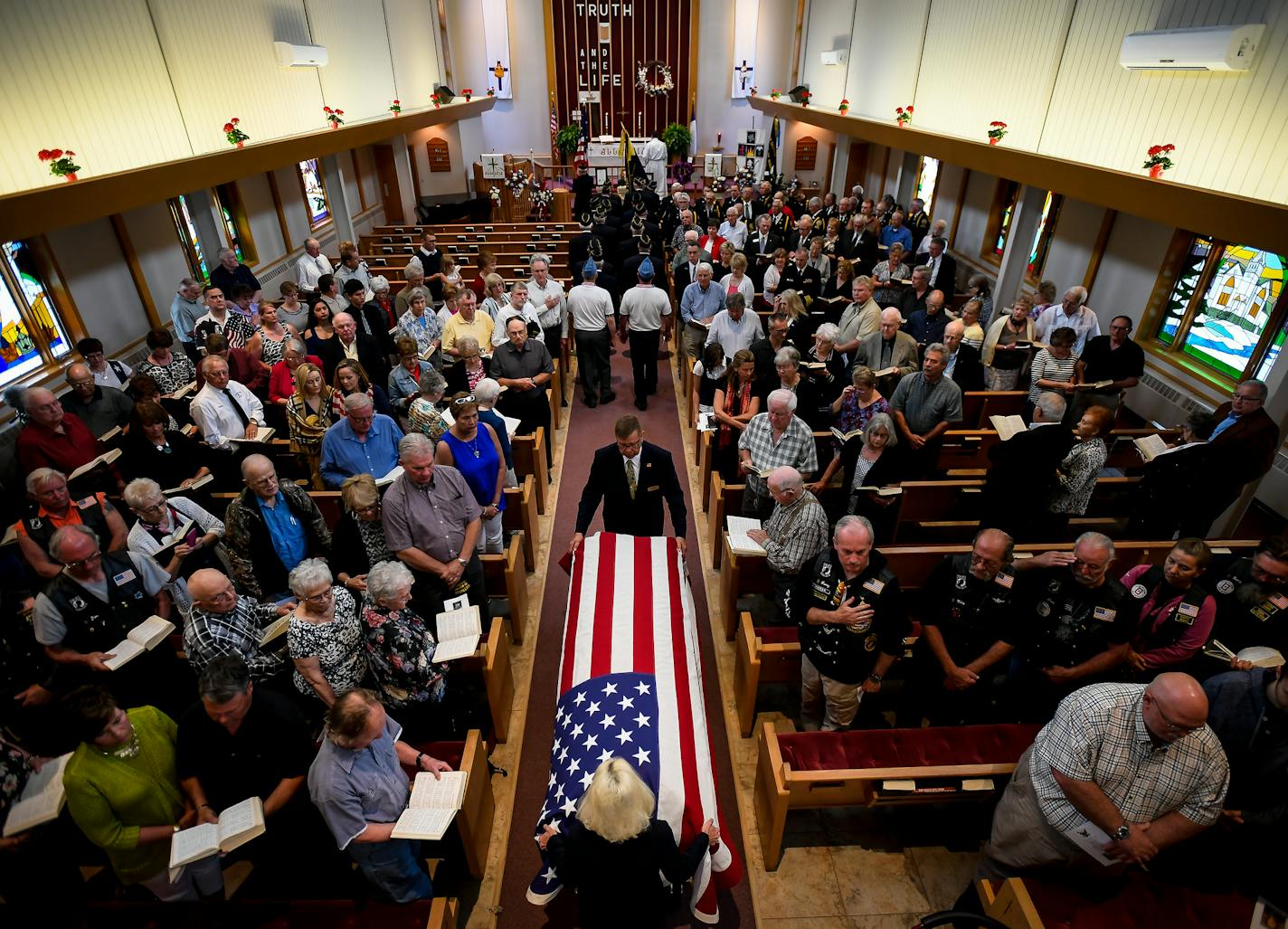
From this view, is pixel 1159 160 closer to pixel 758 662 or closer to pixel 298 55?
pixel 758 662

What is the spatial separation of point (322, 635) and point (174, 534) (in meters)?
1.71

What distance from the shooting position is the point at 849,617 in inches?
145

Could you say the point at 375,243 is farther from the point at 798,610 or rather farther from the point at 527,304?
the point at 798,610

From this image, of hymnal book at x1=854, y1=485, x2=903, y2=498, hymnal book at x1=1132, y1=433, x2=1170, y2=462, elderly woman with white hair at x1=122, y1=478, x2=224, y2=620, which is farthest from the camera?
hymnal book at x1=1132, y1=433, x2=1170, y2=462

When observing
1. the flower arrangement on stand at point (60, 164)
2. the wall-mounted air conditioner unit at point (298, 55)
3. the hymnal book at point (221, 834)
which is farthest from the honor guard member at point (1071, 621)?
the wall-mounted air conditioner unit at point (298, 55)

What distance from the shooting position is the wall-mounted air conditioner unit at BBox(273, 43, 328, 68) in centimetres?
1157

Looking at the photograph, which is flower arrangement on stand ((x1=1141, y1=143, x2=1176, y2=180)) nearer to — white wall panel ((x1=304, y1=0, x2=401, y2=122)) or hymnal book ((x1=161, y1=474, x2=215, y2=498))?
hymnal book ((x1=161, y1=474, x2=215, y2=498))

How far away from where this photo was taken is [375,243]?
1468 centimetres

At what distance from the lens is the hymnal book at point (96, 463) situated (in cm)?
495

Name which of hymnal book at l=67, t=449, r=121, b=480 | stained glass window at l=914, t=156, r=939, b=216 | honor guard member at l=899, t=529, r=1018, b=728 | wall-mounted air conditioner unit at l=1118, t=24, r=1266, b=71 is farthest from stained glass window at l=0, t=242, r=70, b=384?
stained glass window at l=914, t=156, r=939, b=216

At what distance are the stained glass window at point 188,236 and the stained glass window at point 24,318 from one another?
9.73 ft

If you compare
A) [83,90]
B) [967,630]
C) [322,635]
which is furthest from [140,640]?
[83,90]

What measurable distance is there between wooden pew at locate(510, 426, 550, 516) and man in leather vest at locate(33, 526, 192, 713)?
3031 mm

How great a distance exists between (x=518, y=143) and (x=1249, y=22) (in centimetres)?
2366
